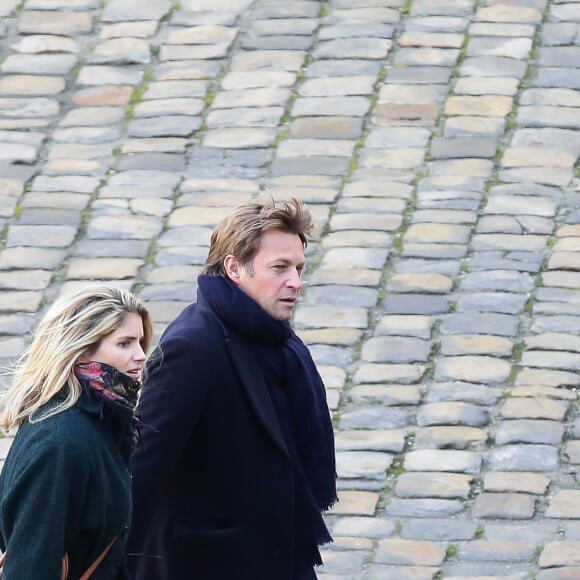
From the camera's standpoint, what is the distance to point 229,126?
7.97 m

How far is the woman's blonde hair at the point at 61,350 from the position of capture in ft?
11.0

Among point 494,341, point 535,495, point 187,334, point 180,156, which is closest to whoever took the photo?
point 187,334

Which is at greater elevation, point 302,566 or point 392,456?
point 302,566

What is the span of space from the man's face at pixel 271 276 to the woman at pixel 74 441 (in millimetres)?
561

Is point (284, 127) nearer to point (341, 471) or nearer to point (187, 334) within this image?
point (341, 471)

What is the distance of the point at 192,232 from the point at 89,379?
390cm

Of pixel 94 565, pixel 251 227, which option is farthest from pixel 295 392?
pixel 94 565

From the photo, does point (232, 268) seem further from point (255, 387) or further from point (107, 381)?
point (107, 381)

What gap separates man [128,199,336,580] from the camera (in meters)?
3.88

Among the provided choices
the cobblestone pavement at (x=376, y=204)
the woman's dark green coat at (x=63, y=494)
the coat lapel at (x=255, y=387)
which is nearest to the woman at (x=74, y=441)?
the woman's dark green coat at (x=63, y=494)

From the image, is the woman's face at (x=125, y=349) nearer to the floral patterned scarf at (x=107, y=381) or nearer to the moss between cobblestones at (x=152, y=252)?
the floral patterned scarf at (x=107, y=381)

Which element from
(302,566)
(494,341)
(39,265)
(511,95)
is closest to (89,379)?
(302,566)

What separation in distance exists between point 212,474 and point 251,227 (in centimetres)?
67

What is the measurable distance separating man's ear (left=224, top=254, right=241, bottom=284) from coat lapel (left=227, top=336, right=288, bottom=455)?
0.17 meters
